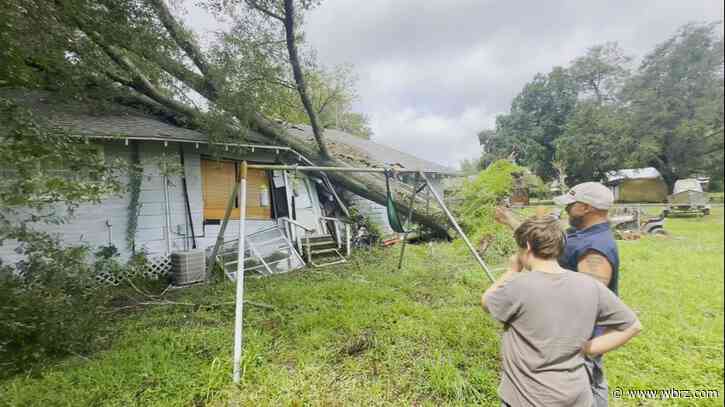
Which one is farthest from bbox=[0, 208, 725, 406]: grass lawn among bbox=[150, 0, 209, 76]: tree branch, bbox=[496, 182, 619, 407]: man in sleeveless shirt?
bbox=[150, 0, 209, 76]: tree branch

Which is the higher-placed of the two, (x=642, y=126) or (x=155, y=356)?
(x=642, y=126)

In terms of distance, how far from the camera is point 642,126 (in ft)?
18.3

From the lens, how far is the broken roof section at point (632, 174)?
581cm

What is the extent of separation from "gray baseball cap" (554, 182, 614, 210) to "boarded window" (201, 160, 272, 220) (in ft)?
20.3

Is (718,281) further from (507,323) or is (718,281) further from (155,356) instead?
(155,356)

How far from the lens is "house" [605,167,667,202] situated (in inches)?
234

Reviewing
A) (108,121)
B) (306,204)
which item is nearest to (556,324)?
(306,204)

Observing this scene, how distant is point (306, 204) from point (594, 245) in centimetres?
731

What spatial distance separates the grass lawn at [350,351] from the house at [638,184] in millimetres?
1691

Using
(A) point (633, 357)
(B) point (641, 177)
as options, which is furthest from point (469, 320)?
(B) point (641, 177)

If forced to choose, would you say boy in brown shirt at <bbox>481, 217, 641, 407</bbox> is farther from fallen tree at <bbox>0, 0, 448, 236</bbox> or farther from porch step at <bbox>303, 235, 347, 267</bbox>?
porch step at <bbox>303, 235, 347, 267</bbox>

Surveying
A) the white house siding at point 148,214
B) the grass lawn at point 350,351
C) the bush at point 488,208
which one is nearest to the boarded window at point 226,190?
the white house siding at point 148,214

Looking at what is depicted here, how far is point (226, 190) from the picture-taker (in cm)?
714

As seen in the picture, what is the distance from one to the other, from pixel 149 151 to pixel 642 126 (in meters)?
10.0
